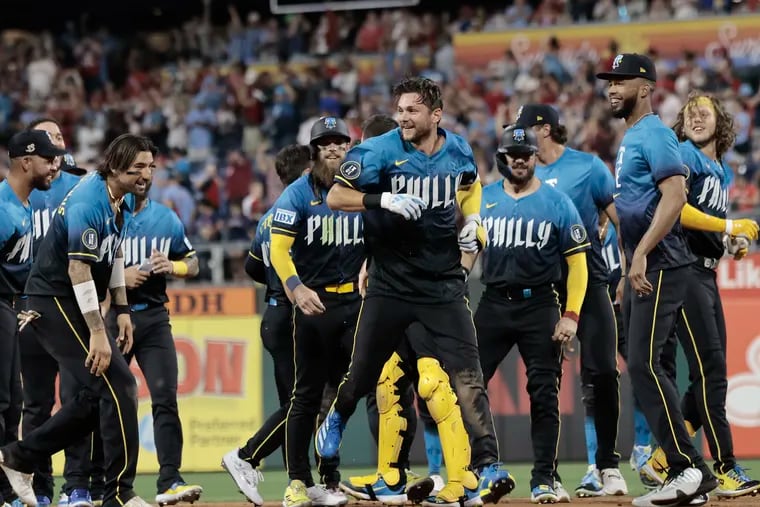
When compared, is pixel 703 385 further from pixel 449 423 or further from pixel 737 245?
pixel 449 423

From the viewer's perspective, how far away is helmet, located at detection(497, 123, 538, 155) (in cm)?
882

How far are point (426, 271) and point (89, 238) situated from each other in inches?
80.4

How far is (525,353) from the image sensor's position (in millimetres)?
8961

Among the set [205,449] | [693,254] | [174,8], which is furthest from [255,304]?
[174,8]

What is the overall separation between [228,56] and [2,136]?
4693mm

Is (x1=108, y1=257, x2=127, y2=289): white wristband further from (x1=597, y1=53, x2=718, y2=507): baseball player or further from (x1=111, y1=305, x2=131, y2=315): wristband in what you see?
(x1=597, y1=53, x2=718, y2=507): baseball player

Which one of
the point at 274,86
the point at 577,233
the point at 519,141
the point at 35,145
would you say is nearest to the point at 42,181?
the point at 35,145

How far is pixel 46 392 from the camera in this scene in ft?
30.8

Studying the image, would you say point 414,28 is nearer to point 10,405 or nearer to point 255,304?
point 255,304

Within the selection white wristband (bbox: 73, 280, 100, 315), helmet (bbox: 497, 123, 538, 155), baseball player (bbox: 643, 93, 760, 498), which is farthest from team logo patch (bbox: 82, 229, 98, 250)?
baseball player (bbox: 643, 93, 760, 498)

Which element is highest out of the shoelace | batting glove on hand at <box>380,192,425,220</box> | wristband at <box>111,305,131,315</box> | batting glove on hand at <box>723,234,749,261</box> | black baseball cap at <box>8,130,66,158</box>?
black baseball cap at <box>8,130,66,158</box>

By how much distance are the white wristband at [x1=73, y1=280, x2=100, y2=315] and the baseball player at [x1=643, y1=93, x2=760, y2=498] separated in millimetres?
3810

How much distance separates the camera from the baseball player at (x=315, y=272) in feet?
28.3

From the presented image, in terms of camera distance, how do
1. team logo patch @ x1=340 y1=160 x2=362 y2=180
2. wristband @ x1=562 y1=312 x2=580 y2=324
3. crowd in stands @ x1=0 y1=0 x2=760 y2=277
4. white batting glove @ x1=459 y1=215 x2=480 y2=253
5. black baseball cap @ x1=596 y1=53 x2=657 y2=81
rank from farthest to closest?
crowd in stands @ x1=0 y1=0 x2=760 y2=277 → wristband @ x1=562 y1=312 x2=580 y2=324 → black baseball cap @ x1=596 y1=53 x2=657 y2=81 → team logo patch @ x1=340 y1=160 x2=362 y2=180 → white batting glove @ x1=459 y1=215 x2=480 y2=253
